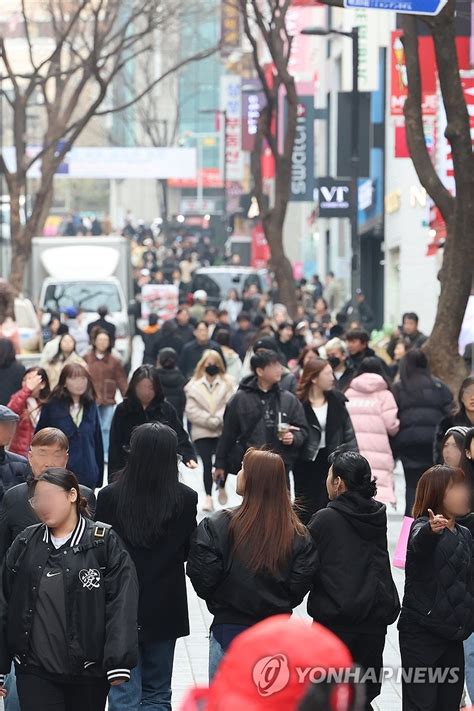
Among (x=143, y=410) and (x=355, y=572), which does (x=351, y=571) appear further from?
(x=143, y=410)

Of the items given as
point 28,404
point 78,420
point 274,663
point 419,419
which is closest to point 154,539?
point 274,663

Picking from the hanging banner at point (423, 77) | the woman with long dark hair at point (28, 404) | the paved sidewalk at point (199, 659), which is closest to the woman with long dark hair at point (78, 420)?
the woman with long dark hair at point (28, 404)

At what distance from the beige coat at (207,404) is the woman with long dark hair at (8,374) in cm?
199

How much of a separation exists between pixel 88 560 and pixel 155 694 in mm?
1041

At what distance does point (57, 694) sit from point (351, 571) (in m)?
1.25

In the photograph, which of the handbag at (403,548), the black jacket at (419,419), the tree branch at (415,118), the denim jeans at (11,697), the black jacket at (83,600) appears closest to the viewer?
the black jacket at (83,600)

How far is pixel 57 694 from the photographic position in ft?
17.5

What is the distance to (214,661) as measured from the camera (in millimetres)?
5934

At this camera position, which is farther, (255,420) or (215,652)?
(255,420)

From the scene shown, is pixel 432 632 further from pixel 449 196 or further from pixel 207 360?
pixel 449 196

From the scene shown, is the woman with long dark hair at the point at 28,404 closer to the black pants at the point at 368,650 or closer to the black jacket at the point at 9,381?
the black jacket at the point at 9,381

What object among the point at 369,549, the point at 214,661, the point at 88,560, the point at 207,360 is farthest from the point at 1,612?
the point at 207,360

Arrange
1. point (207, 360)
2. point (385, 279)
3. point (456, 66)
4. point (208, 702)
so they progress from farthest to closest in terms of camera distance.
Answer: point (385, 279)
point (456, 66)
point (207, 360)
point (208, 702)

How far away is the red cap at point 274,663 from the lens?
264 cm
